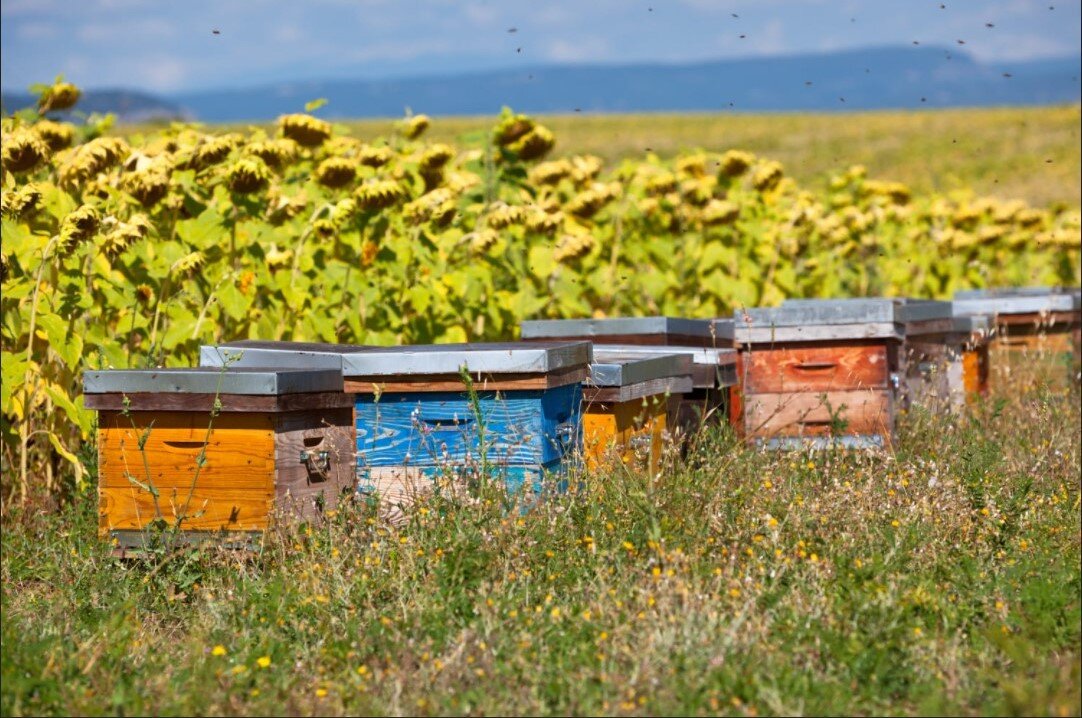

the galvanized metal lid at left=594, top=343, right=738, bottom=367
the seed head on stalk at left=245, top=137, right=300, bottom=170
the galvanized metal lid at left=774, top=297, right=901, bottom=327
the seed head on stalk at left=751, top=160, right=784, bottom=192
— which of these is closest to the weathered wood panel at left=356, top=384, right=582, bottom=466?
the galvanized metal lid at left=594, top=343, right=738, bottom=367

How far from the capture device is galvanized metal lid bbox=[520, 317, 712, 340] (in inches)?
284

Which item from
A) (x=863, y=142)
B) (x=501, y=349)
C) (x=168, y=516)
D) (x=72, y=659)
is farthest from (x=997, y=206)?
(x=863, y=142)

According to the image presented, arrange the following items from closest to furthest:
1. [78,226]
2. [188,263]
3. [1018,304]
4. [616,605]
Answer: [616,605] < [78,226] < [188,263] < [1018,304]

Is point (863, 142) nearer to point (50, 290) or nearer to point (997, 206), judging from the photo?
point (997, 206)

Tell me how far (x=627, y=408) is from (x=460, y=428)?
858mm

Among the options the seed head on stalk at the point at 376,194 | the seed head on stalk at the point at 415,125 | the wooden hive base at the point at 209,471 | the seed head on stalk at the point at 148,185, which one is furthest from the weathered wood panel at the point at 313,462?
the seed head on stalk at the point at 415,125

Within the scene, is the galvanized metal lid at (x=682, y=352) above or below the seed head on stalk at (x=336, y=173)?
below

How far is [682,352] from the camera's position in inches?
264

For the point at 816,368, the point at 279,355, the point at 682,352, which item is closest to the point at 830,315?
the point at 816,368

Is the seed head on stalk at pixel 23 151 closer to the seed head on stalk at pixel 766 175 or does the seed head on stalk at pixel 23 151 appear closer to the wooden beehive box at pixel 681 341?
A: the wooden beehive box at pixel 681 341

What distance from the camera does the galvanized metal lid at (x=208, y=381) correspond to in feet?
16.7

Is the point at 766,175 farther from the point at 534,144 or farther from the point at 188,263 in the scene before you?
the point at 188,263

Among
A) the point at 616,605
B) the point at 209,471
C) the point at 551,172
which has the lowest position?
the point at 616,605

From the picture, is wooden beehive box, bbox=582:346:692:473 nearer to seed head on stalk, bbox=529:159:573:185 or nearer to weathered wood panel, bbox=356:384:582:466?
weathered wood panel, bbox=356:384:582:466
